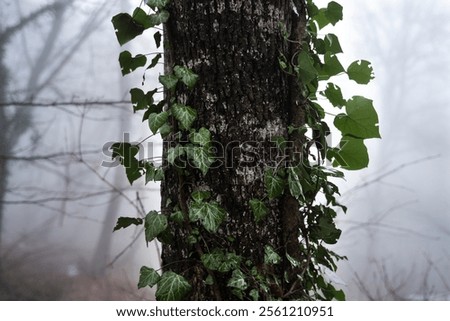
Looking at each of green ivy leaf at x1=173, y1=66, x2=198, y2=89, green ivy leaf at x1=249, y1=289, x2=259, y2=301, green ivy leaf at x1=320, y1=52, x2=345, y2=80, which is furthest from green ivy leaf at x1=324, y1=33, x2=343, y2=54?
green ivy leaf at x1=249, y1=289, x2=259, y2=301

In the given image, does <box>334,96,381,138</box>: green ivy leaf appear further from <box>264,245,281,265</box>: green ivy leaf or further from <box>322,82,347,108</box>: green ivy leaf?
<box>264,245,281,265</box>: green ivy leaf

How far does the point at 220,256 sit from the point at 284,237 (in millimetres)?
135

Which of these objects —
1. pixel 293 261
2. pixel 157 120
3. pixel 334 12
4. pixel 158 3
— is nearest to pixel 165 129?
pixel 157 120

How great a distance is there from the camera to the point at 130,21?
94 cm

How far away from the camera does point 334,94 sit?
1.04 meters

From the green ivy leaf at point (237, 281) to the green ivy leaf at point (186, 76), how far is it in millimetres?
340

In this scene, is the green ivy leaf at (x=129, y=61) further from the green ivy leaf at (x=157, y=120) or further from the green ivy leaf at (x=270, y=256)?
the green ivy leaf at (x=270, y=256)

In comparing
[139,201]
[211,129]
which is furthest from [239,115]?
[139,201]

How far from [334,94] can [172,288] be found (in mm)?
546

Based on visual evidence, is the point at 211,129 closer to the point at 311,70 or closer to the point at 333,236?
the point at 311,70

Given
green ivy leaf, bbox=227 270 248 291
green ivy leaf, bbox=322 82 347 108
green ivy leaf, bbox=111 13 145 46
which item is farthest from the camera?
green ivy leaf, bbox=322 82 347 108

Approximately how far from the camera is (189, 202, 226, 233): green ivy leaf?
81 centimetres

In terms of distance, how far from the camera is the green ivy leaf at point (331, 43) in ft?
3.35

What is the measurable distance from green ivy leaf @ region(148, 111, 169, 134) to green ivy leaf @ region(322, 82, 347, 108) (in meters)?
0.37
